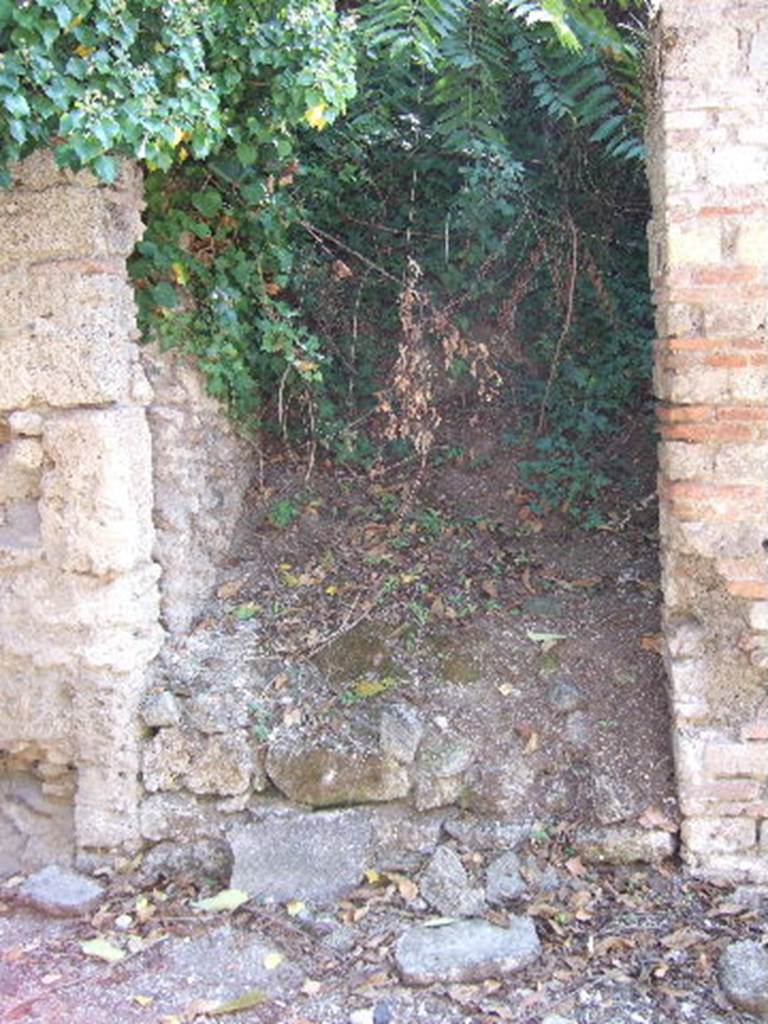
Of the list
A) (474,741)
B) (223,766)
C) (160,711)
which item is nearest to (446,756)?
(474,741)

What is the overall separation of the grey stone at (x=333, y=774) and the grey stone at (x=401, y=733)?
0.04 meters

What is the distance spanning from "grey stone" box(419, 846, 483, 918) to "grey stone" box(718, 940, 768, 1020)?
0.76 metres

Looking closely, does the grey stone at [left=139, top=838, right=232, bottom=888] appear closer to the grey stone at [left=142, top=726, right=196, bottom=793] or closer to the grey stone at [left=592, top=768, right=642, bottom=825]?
the grey stone at [left=142, top=726, right=196, bottom=793]

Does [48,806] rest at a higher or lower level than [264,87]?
lower

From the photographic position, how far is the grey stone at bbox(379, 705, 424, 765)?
3.45 meters

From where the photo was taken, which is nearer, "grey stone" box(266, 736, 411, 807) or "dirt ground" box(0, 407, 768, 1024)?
"dirt ground" box(0, 407, 768, 1024)

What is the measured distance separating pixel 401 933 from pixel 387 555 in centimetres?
150

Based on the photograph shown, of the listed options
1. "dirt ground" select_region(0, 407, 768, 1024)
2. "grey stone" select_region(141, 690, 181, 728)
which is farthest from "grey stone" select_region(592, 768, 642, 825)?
"grey stone" select_region(141, 690, 181, 728)

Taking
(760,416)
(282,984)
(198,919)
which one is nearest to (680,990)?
(282,984)

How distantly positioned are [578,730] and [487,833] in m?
0.48

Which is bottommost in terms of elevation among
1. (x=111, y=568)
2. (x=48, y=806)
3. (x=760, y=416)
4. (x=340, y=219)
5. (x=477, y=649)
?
(x=48, y=806)

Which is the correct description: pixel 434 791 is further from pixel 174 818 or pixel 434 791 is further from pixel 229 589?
pixel 229 589

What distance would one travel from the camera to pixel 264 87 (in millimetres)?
3531

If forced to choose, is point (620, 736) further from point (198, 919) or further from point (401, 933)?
point (198, 919)
